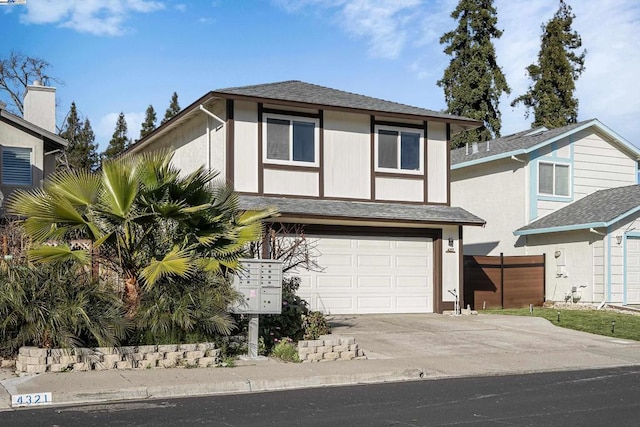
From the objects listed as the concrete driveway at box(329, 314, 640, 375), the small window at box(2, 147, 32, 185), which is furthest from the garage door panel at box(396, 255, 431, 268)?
the small window at box(2, 147, 32, 185)

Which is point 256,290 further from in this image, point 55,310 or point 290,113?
point 290,113

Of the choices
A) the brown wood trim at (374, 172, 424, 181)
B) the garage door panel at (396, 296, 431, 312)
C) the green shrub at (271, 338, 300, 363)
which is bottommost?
the green shrub at (271, 338, 300, 363)

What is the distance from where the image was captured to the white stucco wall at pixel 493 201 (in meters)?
26.9

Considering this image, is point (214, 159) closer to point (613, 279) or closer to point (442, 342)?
point (442, 342)

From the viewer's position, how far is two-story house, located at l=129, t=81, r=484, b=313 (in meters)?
19.2

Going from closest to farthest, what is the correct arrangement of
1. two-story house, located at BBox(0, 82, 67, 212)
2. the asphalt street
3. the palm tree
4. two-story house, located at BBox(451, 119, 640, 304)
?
the asphalt street, the palm tree, two-story house, located at BBox(0, 82, 67, 212), two-story house, located at BBox(451, 119, 640, 304)

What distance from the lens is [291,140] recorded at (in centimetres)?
1967

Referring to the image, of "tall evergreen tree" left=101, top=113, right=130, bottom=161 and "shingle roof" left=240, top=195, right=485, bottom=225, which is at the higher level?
"tall evergreen tree" left=101, top=113, right=130, bottom=161

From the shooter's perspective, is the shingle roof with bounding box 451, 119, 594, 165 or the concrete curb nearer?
the concrete curb

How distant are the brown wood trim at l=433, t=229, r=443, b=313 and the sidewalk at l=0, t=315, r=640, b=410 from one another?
81 centimetres

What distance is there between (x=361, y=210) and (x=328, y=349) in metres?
6.80

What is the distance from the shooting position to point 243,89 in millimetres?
19703

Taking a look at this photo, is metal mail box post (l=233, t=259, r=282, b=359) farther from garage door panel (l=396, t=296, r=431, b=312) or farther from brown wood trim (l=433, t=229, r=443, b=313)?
brown wood trim (l=433, t=229, r=443, b=313)

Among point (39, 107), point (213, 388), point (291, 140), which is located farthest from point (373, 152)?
point (39, 107)
